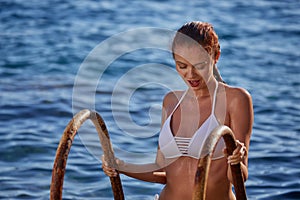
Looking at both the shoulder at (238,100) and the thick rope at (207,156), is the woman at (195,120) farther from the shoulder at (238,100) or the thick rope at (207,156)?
the thick rope at (207,156)

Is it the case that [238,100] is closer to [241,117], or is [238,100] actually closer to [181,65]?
[241,117]

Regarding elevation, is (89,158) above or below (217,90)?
below

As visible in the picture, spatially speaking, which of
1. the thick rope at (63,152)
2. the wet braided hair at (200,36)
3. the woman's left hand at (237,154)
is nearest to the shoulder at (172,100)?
the wet braided hair at (200,36)

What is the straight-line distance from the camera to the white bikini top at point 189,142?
11.7ft

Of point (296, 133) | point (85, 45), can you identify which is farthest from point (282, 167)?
point (85, 45)

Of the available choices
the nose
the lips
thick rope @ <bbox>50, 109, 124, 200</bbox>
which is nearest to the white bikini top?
the lips

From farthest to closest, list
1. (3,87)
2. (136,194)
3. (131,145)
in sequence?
1. (3,87)
2. (131,145)
3. (136,194)

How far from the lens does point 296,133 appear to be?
23.9 ft

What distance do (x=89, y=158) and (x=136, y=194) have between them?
41.2 inches

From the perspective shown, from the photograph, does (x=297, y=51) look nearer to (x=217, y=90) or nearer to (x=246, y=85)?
(x=246, y=85)

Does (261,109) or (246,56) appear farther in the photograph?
(246,56)

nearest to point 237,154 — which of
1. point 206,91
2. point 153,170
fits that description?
point 206,91

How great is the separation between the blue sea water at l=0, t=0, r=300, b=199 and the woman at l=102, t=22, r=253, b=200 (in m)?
0.28

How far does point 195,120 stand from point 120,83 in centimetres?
510
